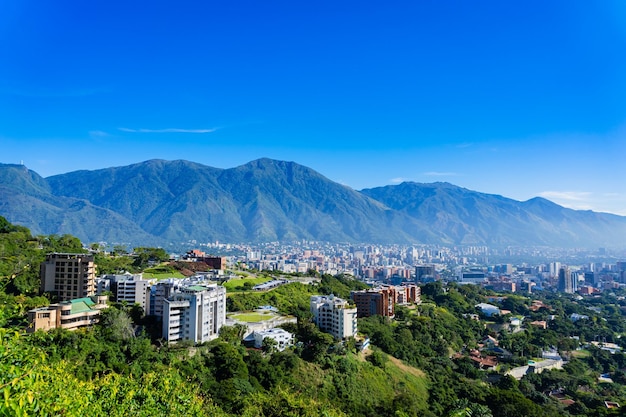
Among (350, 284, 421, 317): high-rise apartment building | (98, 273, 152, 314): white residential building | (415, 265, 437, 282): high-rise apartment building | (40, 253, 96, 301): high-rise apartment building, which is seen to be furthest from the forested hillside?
(415, 265, 437, 282): high-rise apartment building

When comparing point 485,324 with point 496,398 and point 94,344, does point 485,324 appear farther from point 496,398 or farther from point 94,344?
point 94,344

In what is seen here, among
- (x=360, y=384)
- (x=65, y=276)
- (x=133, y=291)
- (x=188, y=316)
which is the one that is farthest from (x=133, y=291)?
(x=360, y=384)

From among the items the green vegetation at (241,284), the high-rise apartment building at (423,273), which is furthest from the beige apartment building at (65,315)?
the high-rise apartment building at (423,273)

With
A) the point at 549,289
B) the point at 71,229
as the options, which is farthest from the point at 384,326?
the point at 71,229

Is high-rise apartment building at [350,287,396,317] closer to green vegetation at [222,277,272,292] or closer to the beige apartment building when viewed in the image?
green vegetation at [222,277,272,292]

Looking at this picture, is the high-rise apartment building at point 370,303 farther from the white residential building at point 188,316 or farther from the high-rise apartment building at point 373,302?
the white residential building at point 188,316
